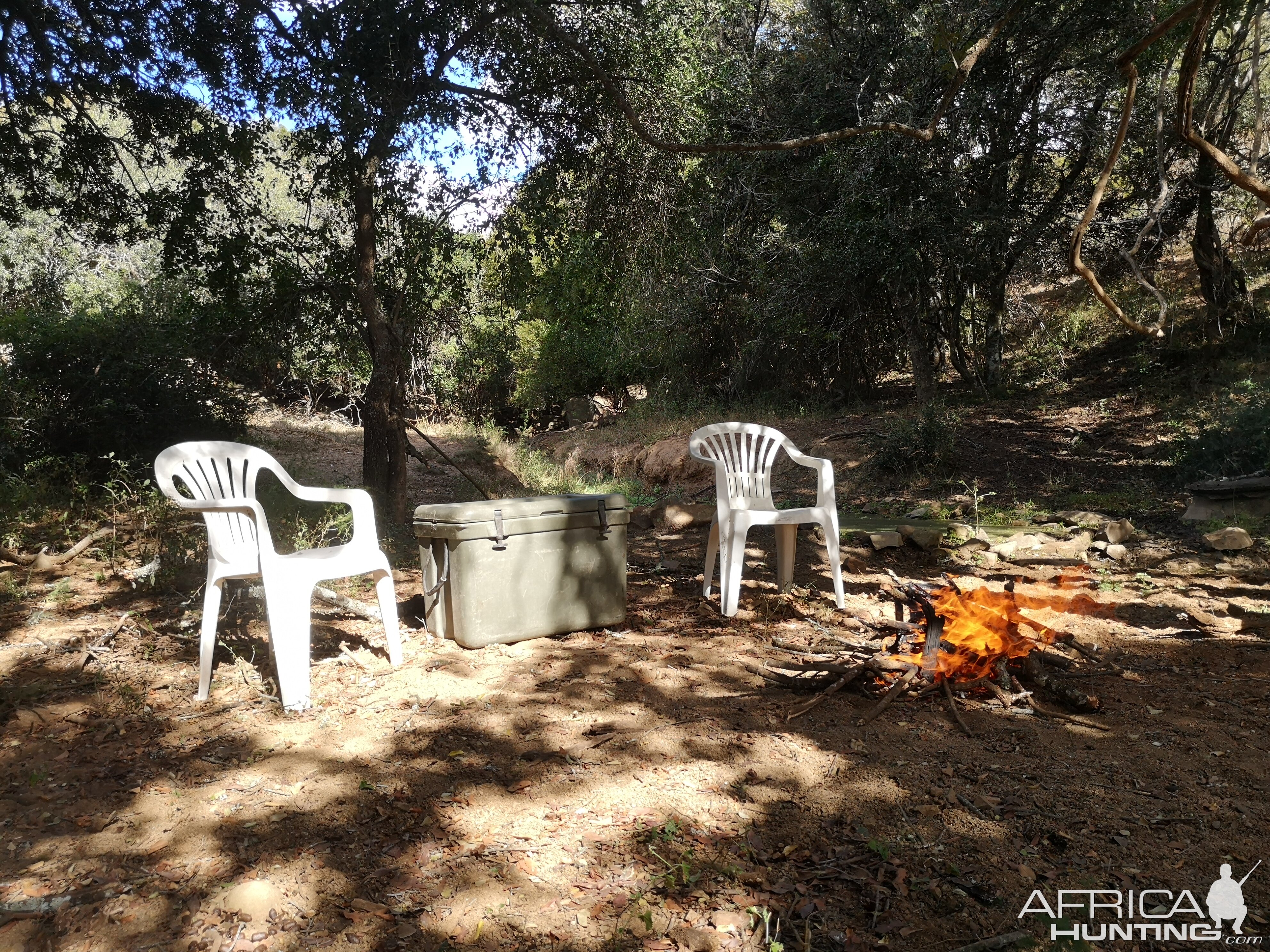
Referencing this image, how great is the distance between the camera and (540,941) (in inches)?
66.1

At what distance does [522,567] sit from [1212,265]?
790cm

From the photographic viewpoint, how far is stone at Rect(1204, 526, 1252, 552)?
4.66 metres

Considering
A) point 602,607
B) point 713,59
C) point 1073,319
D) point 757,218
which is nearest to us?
point 602,607

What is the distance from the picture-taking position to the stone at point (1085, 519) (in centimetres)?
538

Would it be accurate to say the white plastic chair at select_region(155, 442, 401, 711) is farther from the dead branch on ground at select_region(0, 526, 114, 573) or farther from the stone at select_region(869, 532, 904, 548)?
the stone at select_region(869, 532, 904, 548)

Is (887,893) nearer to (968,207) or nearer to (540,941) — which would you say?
(540,941)

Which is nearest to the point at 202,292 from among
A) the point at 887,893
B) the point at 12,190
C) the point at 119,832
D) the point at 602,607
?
the point at 12,190

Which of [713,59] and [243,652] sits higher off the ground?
[713,59]

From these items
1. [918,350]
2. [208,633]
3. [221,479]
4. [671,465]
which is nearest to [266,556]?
[208,633]

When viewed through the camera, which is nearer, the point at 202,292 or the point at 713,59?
the point at 202,292

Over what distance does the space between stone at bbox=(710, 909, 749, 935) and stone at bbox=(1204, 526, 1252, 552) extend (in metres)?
4.29

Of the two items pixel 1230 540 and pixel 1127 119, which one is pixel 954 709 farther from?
pixel 1230 540

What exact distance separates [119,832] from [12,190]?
7850mm

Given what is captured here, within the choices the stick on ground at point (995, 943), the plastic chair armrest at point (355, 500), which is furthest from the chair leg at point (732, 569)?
the stick on ground at point (995, 943)
